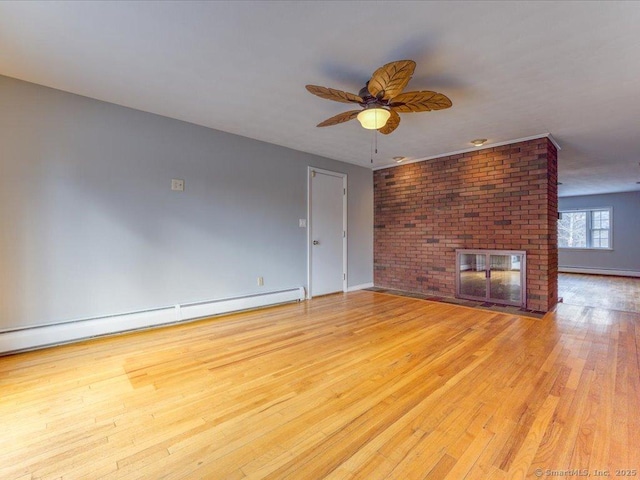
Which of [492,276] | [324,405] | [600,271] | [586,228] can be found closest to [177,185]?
[324,405]

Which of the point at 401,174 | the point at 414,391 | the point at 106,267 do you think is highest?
the point at 401,174

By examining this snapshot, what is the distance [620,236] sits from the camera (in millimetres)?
8102

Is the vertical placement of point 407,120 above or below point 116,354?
above

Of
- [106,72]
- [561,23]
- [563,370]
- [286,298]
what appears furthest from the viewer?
[286,298]

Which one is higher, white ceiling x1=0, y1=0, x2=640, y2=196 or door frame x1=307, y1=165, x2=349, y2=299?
white ceiling x1=0, y1=0, x2=640, y2=196

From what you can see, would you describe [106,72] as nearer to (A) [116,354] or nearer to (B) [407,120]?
(A) [116,354]

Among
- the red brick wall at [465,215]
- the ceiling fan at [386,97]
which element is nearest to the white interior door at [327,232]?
the red brick wall at [465,215]

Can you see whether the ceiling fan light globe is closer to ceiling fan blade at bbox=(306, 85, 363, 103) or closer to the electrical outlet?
ceiling fan blade at bbox=(306, 85, 363, 103)

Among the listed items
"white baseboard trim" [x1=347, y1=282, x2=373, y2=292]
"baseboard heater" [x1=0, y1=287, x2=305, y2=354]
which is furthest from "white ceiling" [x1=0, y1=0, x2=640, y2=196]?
"white baseboard trim" [x1=347, y1=282, x2=373, y2=292]

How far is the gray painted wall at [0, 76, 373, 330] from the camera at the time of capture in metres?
2.63

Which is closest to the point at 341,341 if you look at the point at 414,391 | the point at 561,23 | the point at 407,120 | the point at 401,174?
the point at 414,391

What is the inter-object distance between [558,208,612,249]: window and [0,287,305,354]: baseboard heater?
9638 mm

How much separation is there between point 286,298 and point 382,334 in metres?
1.80

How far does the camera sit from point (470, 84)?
8.57 ft
